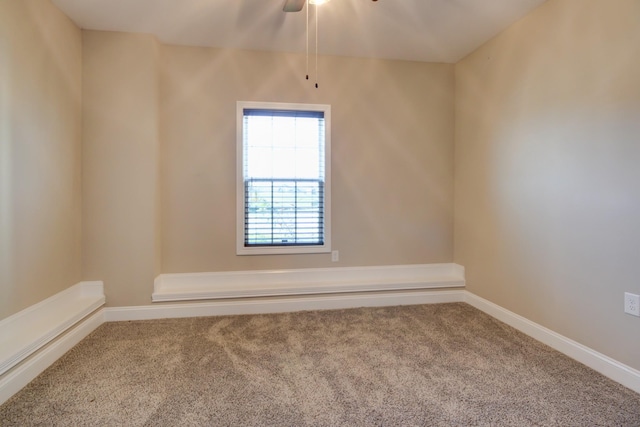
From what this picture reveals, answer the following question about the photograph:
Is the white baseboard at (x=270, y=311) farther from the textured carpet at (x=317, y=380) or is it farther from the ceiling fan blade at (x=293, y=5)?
the ceiling fan blade at (x=293, y=5)

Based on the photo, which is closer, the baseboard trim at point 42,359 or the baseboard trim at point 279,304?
the baseboard trim at point 42,359

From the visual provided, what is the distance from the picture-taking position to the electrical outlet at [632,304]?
181cm

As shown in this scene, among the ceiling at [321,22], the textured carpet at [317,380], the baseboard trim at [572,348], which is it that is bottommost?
the textured carpet at [317,380]

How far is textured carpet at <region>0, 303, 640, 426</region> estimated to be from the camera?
1584 millimetres

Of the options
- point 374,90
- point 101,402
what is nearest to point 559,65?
point 374,90

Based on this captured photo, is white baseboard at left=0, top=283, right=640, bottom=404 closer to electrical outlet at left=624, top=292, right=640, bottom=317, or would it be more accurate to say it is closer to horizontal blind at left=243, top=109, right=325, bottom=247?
electrical outlet at left=624, top=292, right=640, bottom=317

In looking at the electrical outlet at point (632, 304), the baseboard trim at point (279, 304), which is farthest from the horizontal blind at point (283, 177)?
the electrical outlet at point (632, 304)

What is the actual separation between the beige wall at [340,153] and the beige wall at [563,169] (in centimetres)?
49

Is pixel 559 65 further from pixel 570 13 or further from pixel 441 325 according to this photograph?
pixel 441 325

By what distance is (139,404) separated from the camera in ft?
5.51

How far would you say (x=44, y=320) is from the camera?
2.23m

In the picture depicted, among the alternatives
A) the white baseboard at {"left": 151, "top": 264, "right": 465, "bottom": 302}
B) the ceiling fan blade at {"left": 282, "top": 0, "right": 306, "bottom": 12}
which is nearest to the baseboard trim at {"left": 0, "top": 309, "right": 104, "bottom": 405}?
the white baseboard at {"left": 151, "top": 264, "right": 465, "bottom": 302}

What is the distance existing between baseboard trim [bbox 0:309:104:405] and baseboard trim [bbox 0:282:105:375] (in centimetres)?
5

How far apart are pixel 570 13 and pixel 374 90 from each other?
169 centimetres
